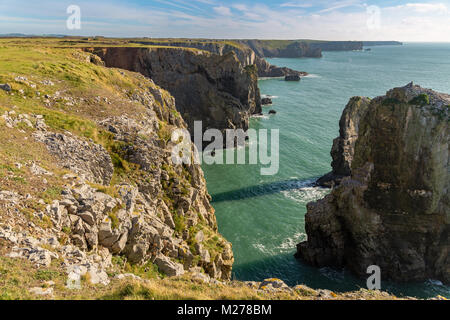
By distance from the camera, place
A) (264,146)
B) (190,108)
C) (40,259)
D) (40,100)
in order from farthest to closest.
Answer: (190,108)
(264,146)
(40,100)
(40,259)

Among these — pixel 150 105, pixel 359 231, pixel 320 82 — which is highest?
pixel 320 82

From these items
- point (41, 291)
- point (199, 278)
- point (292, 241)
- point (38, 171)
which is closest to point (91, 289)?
point (41, 291)

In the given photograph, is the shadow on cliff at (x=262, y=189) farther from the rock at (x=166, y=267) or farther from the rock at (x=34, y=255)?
the rock at (x=34, y=255)

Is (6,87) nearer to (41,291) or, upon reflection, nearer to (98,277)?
(98,277)

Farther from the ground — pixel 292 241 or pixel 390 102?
pixel 390 102

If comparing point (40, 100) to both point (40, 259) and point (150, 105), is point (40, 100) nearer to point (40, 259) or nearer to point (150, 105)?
point (150, 105)

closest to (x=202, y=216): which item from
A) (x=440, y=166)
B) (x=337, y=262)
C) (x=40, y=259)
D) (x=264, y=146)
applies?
(x=40, y=259)
